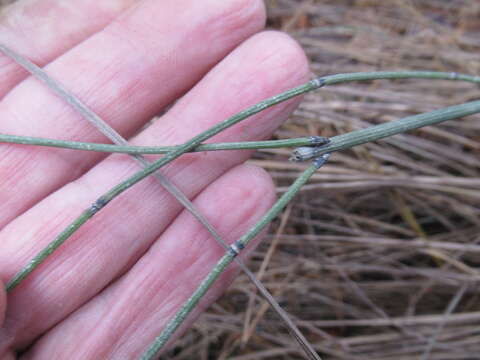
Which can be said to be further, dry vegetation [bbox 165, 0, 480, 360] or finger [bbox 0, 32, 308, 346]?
dry vegetation [bbox 165, 0, 480, 360]

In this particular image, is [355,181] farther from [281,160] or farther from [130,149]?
[130,149]

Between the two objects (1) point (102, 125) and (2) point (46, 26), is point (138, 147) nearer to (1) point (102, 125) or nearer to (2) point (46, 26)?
(1) point (102, 125)

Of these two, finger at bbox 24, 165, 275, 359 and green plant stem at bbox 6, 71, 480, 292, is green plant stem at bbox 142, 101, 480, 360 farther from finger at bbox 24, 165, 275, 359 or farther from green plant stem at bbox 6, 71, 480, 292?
finger at bbox 24, 165, 275, 359

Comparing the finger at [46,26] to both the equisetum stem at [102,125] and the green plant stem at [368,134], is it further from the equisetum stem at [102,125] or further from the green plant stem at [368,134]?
the green plant stem at [368,134]

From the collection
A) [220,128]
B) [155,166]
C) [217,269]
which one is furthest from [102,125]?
[217,269]

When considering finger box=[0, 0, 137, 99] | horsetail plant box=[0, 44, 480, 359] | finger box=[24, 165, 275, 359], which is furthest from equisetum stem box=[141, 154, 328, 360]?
finger box=[0, 0, 137, 99]

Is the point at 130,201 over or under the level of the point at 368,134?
under
